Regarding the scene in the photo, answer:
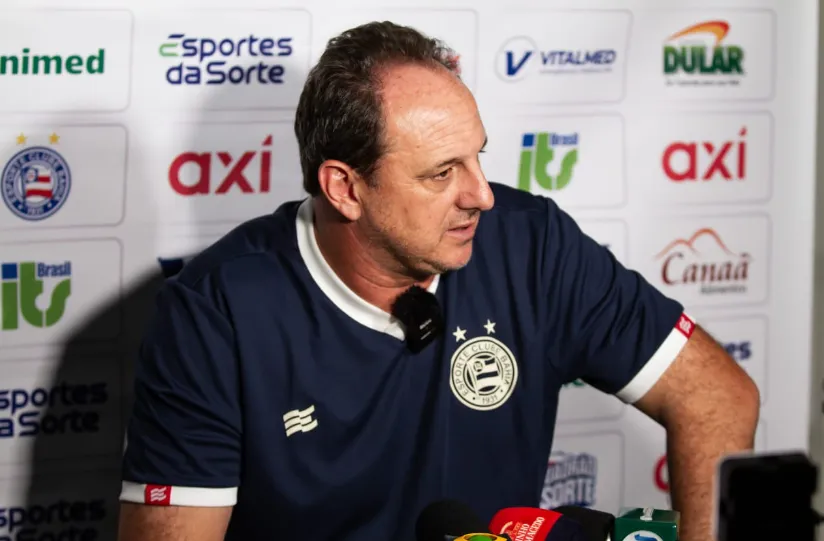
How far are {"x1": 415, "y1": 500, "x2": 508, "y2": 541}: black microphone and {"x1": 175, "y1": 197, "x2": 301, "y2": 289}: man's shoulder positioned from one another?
1.71 ft

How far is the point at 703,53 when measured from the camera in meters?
2.17

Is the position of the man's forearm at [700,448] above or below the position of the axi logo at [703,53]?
below

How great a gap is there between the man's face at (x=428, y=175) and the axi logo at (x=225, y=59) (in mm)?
516

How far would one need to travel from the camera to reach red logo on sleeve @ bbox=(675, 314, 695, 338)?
156 cm

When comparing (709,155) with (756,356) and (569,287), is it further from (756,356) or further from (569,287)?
(569,287)

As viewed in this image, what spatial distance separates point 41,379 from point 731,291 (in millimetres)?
1324

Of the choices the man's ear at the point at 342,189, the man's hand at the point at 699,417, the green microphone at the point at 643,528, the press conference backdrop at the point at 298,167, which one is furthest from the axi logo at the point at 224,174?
the green microphone at the point at 643,528

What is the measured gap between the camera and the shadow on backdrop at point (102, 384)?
1.89 meters

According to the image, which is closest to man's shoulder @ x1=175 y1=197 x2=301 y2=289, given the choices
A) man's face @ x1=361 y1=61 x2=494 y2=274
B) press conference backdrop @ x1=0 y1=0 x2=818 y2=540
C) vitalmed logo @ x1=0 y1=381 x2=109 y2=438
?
man's face @ x1=361 y1=61 x2=494 y2=274

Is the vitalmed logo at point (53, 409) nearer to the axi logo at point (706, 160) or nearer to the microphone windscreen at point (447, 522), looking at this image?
the microphone windscreen at point (447, 522)

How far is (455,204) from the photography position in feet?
4.81

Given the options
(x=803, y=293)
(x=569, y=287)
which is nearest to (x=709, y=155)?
(x=803, y=293)

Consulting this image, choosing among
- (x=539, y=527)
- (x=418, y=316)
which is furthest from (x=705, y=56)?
(x=539, y=527)

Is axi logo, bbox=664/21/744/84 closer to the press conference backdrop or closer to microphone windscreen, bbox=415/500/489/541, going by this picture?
the press conference backdrop
